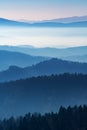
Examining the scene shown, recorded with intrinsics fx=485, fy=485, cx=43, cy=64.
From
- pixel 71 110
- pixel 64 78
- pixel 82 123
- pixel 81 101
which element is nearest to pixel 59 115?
pixel 71 110

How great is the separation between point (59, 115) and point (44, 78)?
84419mm

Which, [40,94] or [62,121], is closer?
[62,121]

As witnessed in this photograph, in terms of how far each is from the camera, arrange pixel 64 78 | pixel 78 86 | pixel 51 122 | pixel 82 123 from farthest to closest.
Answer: pixel 64 78, pixel 78 86, pixel 51 122, pixel 82 123

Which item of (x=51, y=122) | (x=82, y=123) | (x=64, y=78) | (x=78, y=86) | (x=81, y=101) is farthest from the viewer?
(x=64, y=78)

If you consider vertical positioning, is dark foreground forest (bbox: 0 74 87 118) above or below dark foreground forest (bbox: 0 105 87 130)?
above

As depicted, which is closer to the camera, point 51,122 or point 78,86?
point 51,122

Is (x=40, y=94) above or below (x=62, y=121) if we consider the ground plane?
above

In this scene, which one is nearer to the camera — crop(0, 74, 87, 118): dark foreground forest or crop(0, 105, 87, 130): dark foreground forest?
crop(0, 105, 87, 130): dark foreground forest

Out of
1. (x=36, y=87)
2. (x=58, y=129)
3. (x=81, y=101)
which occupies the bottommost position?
(x=58, y=129)

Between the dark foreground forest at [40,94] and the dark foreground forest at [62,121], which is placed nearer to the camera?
the dark foreground forest at [62,121]

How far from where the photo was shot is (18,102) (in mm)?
124062

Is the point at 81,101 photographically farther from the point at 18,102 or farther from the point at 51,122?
the point at 51,122

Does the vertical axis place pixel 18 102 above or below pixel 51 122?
above

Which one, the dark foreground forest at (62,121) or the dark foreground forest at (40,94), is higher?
the dark foreground forest at (40,94)
